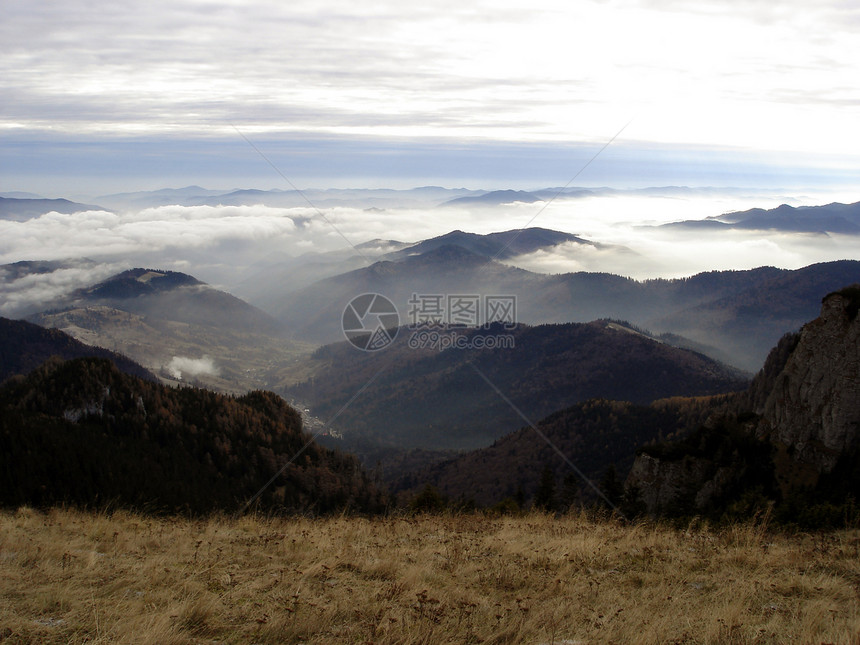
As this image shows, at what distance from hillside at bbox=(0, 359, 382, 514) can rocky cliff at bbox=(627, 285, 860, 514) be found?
24571mm

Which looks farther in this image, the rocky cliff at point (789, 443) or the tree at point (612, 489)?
the tree at point (612, 489)

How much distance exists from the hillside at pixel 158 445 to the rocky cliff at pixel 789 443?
24.6m

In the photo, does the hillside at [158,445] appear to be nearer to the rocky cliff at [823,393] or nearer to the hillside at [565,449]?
the rocky cliff at [823,393]

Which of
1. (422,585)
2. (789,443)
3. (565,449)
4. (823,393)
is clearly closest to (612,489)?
(789,443)

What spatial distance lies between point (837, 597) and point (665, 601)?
2.71 m

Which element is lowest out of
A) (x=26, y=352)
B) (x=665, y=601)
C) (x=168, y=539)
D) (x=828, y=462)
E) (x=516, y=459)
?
(x=516, y=459)

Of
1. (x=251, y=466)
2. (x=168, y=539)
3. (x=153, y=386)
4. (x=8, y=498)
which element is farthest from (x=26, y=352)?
(x=168, y=539)

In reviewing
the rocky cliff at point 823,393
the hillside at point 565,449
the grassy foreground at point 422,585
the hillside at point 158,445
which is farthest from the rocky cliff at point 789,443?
the hillside at point 565,449

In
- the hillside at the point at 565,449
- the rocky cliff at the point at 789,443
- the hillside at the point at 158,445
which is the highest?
the rocky cliff at the point at 789,443

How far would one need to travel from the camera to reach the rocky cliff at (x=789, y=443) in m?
27.5

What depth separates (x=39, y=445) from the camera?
3869 centimetres

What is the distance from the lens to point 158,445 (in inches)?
2269

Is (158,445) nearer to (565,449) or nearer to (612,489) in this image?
(612,489)

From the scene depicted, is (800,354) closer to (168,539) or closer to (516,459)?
(168,539)
